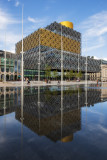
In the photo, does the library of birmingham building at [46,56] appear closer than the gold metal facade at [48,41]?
Yes

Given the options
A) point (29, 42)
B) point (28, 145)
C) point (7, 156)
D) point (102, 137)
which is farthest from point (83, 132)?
point (29, 42)

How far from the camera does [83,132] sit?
4441 millimetres

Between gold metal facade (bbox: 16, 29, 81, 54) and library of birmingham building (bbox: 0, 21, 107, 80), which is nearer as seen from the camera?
library of birmingham building (bbox: 0, 21, 107, 80)

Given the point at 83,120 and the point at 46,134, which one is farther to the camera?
the point at 83,120

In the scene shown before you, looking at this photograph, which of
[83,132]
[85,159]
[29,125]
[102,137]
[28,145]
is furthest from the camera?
[29,125]

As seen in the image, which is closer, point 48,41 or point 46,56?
point 46,56

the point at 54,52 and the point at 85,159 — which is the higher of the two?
the point at 54,52

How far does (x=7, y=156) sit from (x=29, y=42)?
10078 cm

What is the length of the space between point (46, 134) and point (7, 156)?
1.56 m

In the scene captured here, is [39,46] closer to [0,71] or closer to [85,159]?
[0,71]

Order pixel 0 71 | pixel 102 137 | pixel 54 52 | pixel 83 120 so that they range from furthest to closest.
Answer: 1. pixel 54 52
2. pixel 0 71
3. pixel 83 120
4. pixel 102 137

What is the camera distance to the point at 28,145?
352cm

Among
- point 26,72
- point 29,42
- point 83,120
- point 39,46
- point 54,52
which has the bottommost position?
point 83,120

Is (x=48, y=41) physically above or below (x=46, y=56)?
above
